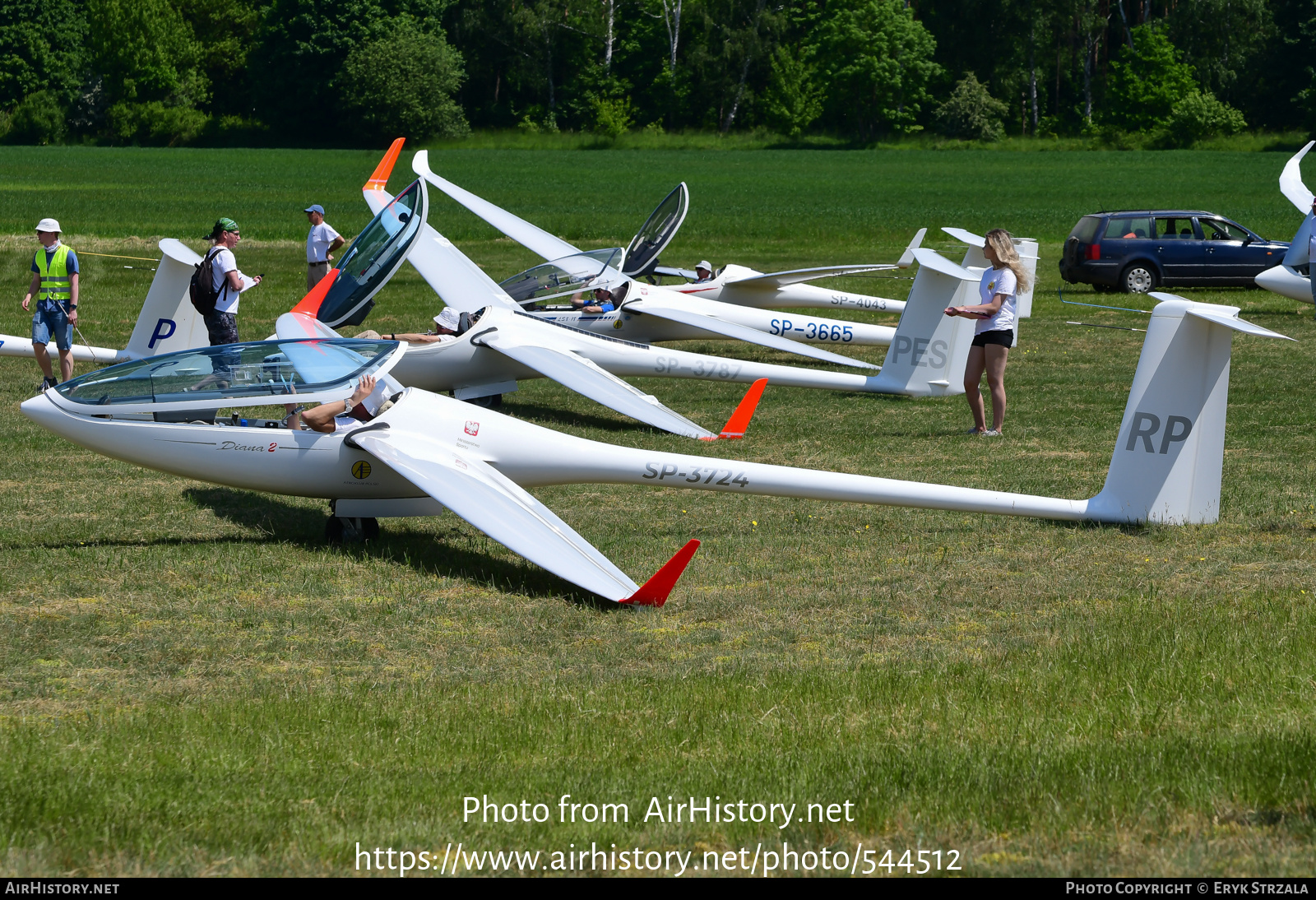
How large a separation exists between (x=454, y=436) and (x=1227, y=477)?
631 centimetres

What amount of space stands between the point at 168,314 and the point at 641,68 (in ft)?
282

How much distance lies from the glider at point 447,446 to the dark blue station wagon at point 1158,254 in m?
16.4

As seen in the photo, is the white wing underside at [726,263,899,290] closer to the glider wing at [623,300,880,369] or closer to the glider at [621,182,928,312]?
the glider at [621,182,928,312]

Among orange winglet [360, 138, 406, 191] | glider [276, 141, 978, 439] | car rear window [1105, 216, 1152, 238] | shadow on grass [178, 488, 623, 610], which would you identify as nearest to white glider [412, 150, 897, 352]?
orange winglet [360, 138, 406, 191]

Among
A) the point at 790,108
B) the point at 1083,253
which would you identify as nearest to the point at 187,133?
the point at 790,108

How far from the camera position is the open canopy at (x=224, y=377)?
332 inches

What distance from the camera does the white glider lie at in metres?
15.6

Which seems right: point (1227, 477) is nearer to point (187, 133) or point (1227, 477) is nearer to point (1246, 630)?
point (1246, 630)

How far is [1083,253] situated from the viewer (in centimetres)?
2420

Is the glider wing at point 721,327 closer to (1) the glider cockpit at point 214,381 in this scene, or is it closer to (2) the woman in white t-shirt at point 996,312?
(2) the woman in white t-shirt at point 996,312

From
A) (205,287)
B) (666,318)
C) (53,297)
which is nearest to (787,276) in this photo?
(666,318)

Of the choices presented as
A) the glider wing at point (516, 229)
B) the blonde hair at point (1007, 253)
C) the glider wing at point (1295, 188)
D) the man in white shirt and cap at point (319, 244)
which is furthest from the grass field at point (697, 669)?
the glider wing at point (1295, 188)

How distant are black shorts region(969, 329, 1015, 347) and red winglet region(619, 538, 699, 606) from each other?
18.3ft

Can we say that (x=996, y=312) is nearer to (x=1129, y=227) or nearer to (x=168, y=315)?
(x=168, y=315)
